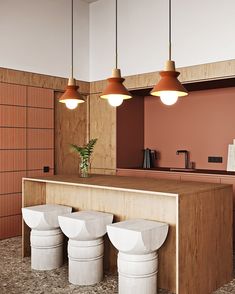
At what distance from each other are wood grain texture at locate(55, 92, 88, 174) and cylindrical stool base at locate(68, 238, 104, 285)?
8.49 feet

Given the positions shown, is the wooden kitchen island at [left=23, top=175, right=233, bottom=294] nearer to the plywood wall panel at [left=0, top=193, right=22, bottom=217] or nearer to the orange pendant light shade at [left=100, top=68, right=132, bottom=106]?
the orange pendant light shade at [left=100, top=68, right=132, bottom=106]

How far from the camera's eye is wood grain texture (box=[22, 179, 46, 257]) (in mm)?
4348

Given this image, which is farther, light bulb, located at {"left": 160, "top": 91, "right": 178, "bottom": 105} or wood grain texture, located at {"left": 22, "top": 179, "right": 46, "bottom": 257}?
wood grain texture, located at {"left": 22, "top": 179, "right": 46, "bottom": 257}

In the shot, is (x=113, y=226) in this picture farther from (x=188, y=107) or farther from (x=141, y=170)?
(x=188, y=107)

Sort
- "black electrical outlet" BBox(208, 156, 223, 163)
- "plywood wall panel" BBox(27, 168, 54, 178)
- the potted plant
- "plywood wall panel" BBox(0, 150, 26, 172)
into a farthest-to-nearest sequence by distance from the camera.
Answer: "plywood wall panel" BBox(27, 168, 54, 178)
"black electrical outlet" BBox(208, 156, 223, 163)
"plywood wall panel" BBox(0, 150, 26, 172)
the potted plant

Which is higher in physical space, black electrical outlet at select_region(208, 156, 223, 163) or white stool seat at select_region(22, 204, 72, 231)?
black electrical outlet at select_region(208, 156, 223, 163)

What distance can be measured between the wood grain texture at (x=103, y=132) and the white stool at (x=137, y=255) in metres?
2.83

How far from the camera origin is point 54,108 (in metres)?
5.93

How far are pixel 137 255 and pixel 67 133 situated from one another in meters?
3.36

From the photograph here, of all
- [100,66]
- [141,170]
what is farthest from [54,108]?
[141,170]

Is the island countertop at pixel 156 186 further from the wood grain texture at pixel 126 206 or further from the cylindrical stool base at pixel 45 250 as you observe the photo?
the cylindrical stool base at pixel 45 250

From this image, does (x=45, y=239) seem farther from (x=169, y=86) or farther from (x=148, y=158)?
(x=148, y=158)

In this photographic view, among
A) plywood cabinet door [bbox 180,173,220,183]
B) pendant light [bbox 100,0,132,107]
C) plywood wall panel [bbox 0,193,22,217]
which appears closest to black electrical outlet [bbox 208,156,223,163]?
plywood cabinet door [bbox 180,173,220,183]

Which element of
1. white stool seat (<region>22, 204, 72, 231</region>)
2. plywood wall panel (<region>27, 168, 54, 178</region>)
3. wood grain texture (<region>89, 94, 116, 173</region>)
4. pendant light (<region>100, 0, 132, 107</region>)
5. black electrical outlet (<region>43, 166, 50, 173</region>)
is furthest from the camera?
wood grain texture (<region>89, 94, 116, 173</region>)
